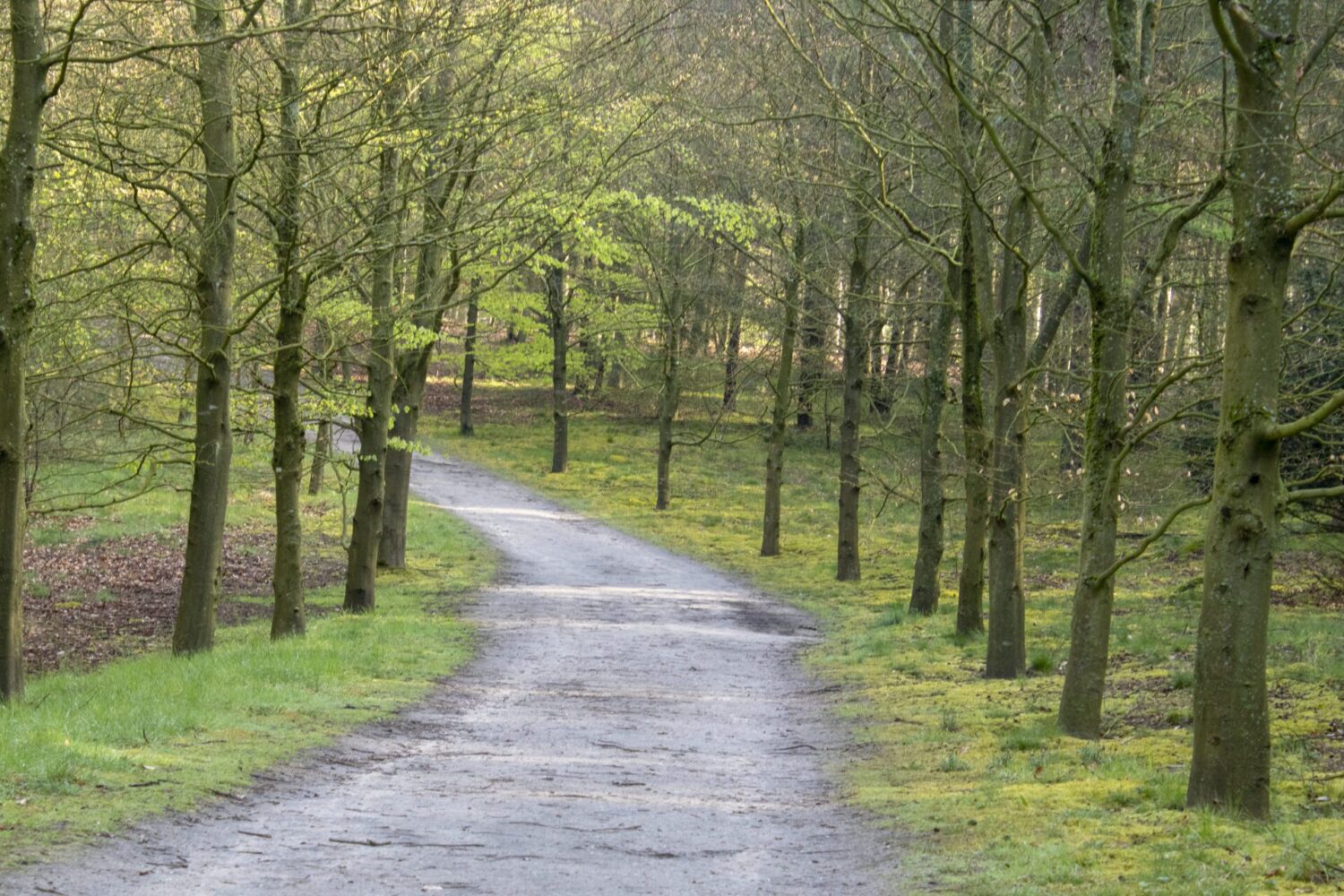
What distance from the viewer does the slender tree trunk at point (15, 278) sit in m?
9.48

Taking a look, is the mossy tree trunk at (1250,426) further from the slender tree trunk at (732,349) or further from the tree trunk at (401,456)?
the slender tree trunk at (732,349)

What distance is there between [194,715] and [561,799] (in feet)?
10.6

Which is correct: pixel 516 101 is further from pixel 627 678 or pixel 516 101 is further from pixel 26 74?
pixel 627 678

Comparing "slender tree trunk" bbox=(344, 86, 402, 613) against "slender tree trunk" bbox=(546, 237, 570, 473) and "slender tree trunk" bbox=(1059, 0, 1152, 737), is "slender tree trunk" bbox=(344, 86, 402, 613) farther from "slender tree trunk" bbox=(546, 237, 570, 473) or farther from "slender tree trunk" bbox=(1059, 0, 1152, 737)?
"slender tree trunk" bbox=(546, 237, 570, 473)

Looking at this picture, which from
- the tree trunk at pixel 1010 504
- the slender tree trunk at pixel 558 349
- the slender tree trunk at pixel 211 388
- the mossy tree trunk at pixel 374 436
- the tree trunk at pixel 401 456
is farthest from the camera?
the slender tree trunk at pixel 558 349

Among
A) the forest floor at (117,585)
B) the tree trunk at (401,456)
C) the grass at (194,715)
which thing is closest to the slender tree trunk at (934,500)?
the grass at (194,715)

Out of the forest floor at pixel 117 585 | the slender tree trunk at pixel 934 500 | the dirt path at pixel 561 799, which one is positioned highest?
the slender tree trunk at pixel 934 500

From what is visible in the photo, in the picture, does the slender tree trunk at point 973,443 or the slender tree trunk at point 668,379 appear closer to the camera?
the slender tree trunk at point 973,443

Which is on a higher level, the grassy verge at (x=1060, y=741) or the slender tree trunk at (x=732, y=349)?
the slender tree trunk at (x=732, y=349)

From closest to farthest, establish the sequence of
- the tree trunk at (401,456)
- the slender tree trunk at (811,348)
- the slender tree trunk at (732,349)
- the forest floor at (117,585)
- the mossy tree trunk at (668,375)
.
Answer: the forest floor at (117,585)
the tree trunk at (401,456)
the slender tree trunk at (811,348)
the mossy tree trunk at (668,375)
the slender tree trunk at (732,349)

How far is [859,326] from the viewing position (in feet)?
72.5

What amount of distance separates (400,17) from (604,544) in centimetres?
1651

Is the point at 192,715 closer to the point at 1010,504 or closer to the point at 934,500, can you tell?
the point at 1010,504

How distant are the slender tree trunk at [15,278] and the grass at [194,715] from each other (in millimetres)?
1163
